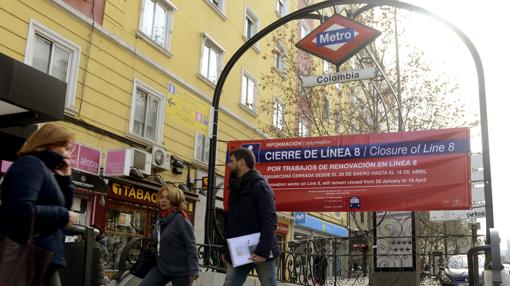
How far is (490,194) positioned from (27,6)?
970 centimetres

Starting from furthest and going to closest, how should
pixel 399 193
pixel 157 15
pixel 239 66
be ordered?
pixel 239 66 < pixel 157 15 < pixel 399 193

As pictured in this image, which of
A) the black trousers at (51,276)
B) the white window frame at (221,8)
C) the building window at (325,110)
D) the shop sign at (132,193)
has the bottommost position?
the black trousers at (51,276)

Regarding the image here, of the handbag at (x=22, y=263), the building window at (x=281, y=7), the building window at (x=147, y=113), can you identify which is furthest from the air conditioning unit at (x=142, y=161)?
the building window at (x=281, y=7)

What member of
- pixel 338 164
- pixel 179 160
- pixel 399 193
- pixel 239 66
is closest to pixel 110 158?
pixel 179 160

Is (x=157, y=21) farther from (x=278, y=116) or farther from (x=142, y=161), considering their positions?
(x=278, y=116)

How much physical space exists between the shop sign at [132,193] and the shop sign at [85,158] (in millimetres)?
878

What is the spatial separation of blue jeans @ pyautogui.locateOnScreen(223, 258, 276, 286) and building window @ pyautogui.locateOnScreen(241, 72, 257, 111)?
1583 centimetres

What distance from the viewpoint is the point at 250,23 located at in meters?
22.6

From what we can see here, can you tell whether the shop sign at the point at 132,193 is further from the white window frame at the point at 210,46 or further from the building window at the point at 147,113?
the white window frame at the point at 210,46

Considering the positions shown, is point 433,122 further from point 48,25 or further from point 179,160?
point 48,25

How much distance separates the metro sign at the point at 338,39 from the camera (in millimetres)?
8734

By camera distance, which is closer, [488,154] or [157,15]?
[488,154]

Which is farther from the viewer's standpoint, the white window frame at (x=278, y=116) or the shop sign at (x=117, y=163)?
the white window frame at (x=278, y=116)

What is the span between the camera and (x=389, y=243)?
463 inches
